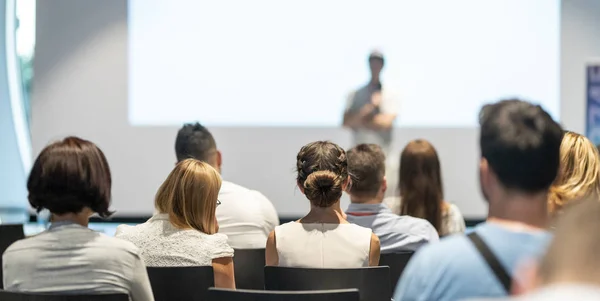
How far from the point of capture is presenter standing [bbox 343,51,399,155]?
709 cm

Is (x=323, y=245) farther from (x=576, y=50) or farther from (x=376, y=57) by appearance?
(x=576, y=50)

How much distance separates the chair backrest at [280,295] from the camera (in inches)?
83.7

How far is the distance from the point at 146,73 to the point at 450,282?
661 cm

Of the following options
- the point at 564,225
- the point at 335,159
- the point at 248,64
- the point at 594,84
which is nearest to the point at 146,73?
the point at 248,64

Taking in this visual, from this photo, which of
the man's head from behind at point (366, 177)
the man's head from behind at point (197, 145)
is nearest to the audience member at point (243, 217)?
the man's head from behind at point (197, 145)

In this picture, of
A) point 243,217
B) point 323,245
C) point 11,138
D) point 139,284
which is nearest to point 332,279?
point 323,245

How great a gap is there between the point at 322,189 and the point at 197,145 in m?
1.43

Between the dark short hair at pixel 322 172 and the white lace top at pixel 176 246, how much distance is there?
0.37m

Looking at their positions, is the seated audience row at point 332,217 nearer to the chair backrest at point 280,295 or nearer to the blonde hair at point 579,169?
the blonde hair at point 579,169

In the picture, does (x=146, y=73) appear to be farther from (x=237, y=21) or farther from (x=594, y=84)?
(x=594, y=84)

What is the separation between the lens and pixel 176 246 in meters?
2.89

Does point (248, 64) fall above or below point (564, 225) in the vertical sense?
above

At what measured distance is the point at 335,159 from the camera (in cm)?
298

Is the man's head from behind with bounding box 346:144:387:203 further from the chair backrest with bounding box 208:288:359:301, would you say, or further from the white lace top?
the chair backrest with bounding box 208:288:359:301
